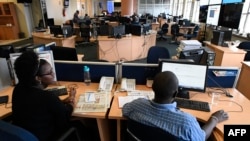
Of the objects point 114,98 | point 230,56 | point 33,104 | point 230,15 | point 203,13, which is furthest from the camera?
point 203,13

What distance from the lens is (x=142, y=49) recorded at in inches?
223

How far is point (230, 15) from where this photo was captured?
494 cm

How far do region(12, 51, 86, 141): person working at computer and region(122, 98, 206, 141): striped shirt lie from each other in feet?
2.13

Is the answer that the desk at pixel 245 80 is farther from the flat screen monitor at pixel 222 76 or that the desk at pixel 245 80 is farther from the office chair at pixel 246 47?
the flat screen monitor at pixel 222 76

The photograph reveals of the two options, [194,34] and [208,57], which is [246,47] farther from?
[194,34]

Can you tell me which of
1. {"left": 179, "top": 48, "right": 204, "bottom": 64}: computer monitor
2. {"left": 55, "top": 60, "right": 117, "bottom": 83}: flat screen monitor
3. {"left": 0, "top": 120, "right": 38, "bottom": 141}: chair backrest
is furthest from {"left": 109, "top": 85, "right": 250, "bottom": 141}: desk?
{"left": 0, "top": 120, "right": 38, "bottom": 141}: chair backrest

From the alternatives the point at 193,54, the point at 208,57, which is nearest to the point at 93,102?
the point at 193,54

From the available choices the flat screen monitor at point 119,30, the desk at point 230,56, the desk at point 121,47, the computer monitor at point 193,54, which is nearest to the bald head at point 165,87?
the computer monitor at point 193,54

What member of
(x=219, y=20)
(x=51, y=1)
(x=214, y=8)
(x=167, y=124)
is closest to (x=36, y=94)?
(x=167, y=124)

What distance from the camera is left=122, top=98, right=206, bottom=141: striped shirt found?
3.13ft

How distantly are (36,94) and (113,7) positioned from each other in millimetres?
17326

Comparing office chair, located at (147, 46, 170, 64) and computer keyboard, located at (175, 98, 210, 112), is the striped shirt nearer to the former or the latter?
computer keyboard, located at (175, 98, 210, 112)

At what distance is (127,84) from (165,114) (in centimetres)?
107

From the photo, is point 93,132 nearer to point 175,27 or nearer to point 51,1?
point 175,27
